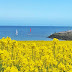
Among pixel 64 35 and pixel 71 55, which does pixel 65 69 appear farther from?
pixel 64 35

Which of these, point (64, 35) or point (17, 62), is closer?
point (17, 62)

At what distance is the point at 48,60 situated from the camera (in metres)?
7.11


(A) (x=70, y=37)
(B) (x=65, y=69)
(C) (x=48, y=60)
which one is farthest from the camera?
(A) (x=70, y=37)

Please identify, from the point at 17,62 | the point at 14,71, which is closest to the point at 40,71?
the point at 17,62

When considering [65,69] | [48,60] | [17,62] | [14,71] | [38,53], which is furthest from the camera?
[38,53]

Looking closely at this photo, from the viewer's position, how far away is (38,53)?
9.72 m

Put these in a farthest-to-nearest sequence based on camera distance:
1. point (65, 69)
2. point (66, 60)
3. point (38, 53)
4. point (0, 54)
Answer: point (38, 53) < point (66, 60) < point (65, 69) < point (0, 54)

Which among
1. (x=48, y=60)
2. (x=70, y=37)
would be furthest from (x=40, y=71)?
(x=70, y=37)

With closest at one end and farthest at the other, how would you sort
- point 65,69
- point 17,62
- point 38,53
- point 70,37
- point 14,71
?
point 14,71 → point 65,69 → point 17,62 → point 38,53 → point 70,37

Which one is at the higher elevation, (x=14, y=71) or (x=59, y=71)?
(x=14, y=71)

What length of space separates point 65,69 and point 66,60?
7.36 feet

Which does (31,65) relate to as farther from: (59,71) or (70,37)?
(70,37)

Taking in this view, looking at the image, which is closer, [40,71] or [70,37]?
[40,71]

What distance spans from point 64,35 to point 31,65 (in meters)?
56.3
